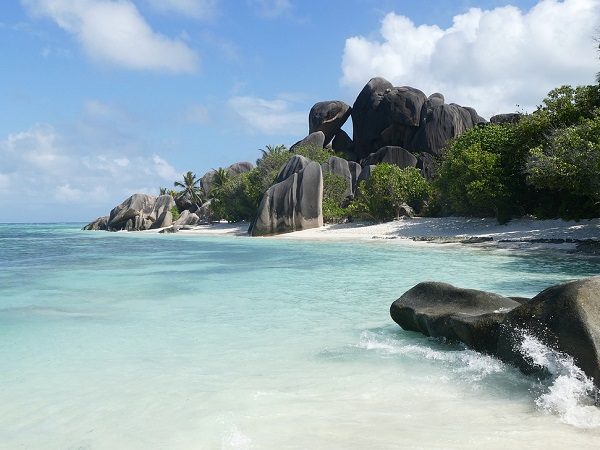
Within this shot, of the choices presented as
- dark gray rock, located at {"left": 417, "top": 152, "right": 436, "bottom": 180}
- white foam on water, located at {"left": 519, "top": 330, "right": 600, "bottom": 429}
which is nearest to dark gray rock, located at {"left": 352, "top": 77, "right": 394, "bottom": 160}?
dark gray rock, located at {"left": 417, "top": 152, "right": 436, "bottom": 180}

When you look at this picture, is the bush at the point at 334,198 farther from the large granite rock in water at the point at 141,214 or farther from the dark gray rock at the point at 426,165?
the large granite rock in water at the point at 141,214

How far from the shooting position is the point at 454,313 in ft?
19.9

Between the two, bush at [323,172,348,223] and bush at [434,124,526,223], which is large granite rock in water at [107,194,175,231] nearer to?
bush at [323,172,348,223]

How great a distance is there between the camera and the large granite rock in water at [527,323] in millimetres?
4500

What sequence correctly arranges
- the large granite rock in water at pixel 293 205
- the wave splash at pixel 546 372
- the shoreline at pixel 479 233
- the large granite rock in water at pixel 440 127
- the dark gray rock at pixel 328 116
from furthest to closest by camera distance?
1. the dark gray rock at pixel 328 116
2. the large granite rock in water at pixel 440 127
3. the large granite rock in water at pixel 293 205
4. the shoreline at pixel 479 233
5. the wave splash at pixel 546 372

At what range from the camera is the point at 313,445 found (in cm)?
366

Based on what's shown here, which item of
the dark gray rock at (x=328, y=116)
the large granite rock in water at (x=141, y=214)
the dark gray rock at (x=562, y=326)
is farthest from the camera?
the dark gray rock at (x=328, y=116)

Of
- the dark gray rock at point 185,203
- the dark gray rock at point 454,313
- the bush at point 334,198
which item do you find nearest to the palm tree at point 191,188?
the dark gray rock at point 185,203

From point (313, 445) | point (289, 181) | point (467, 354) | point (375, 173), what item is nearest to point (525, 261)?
point (467, 354)

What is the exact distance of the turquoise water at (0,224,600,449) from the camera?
3.89m

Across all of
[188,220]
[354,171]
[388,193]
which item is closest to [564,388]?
[388,193]

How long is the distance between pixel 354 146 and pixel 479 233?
35.5m

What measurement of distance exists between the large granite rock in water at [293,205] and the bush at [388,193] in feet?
9.89

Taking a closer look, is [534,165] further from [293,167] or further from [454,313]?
[293,167]
